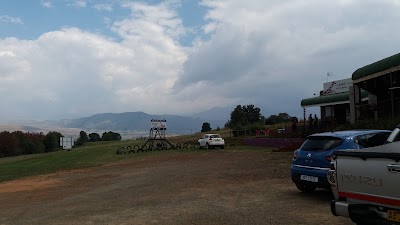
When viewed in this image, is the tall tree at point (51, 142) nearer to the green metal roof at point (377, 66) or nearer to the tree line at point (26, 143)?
the tree line at point (26, 143)

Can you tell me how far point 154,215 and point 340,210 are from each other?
448 cm

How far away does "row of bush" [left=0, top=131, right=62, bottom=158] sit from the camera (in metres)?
101

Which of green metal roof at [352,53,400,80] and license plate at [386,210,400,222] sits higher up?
green metal roof at [352,53,400,80]

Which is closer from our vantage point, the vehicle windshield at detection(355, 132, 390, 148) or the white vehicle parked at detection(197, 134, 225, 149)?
the vehicle windshield at detection(355, 132, 390, 148)

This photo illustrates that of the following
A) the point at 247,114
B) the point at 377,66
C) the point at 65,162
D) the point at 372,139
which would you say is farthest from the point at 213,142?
the point at 247,114

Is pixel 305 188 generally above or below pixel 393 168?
below

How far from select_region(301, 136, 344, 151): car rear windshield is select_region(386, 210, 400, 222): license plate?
476 cm

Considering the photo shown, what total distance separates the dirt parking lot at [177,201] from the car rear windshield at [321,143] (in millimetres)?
1196

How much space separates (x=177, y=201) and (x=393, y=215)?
21.6 ft

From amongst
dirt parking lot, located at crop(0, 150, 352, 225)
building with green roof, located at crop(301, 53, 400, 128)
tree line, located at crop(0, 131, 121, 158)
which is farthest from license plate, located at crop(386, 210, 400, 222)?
tree line, located at crop(0, 131, 121, 158)

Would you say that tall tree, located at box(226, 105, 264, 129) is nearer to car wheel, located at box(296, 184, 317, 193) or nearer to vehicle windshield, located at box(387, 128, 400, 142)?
car wheel, located at box(296, 184, 317, 193)

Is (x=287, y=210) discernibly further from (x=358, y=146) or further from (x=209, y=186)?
(x=209, y=186)

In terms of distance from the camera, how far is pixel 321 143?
33.3 feet

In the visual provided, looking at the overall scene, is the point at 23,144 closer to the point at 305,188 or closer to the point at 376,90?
the point at 376,90
